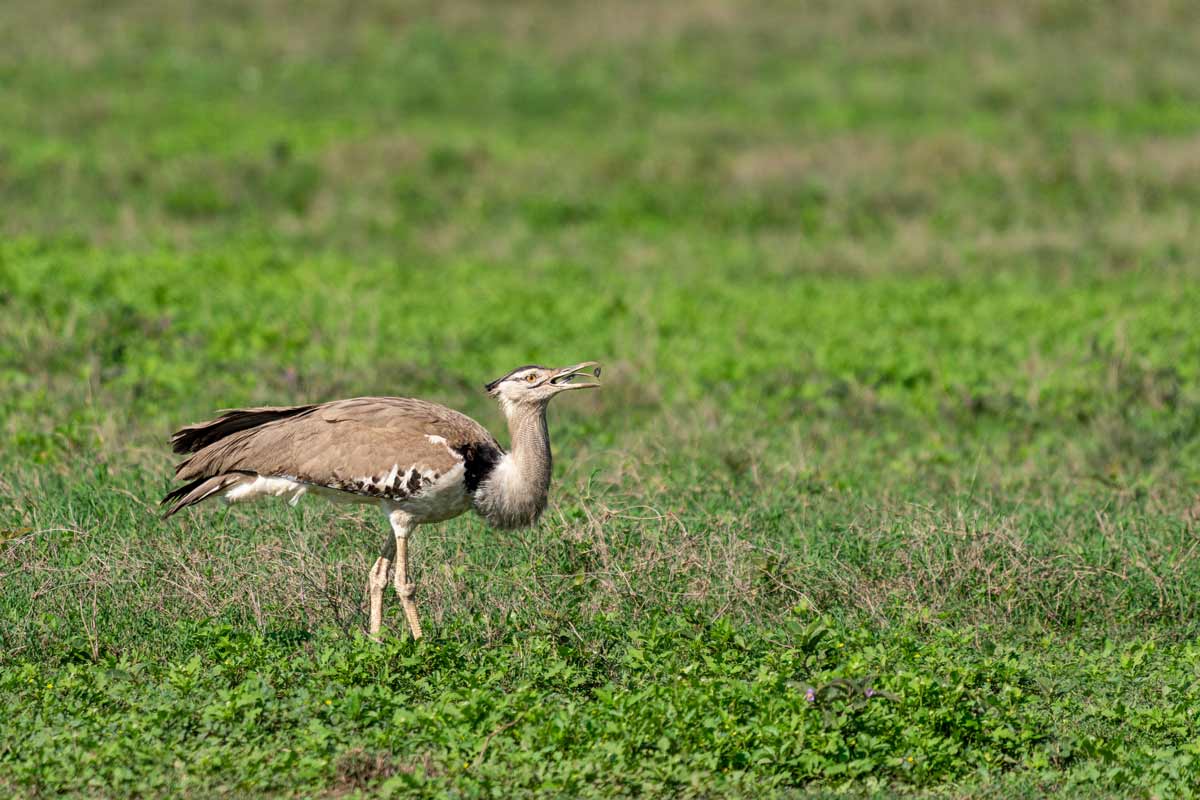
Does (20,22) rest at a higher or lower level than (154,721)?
higher

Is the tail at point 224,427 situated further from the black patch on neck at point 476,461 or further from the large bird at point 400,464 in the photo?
the black patch on neck at point 476,461

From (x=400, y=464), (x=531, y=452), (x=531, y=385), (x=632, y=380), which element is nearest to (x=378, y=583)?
(x=400, y=464)

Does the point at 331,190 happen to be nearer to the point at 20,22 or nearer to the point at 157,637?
the point at 20,22

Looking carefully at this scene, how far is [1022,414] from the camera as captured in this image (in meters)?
10.3

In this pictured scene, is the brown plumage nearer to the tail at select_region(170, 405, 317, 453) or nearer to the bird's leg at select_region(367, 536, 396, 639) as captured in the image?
the tail at select_region(170, 405, 317, 453)

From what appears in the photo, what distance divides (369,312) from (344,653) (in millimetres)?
6523

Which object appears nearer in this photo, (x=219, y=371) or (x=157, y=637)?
(x=157, y=637)

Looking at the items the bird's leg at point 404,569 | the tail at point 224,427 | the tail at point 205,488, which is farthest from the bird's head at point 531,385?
the tail at point 205,488

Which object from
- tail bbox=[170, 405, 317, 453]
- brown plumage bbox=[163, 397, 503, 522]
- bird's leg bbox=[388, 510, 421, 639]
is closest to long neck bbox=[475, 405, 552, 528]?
brown plumage bbox=[163, 397, 503, 522]

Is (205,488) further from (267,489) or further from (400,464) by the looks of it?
(400,464)

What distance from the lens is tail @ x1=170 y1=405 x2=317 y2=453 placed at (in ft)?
23.2

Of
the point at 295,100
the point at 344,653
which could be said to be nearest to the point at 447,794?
the point at 344,653

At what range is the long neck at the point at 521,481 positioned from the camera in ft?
22.1

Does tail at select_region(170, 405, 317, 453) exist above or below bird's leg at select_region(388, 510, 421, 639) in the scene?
above
